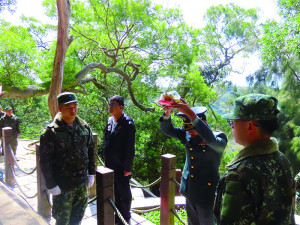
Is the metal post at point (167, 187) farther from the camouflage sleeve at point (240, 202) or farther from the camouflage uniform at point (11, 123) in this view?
the camouflage uniform at point (11, 123)

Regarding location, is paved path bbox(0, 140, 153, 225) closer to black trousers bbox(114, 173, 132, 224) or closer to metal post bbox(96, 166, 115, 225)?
black trousers bbox(114, 173, 132, 224)

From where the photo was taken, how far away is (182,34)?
35.4ft

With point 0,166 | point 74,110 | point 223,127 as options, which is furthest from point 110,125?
point 223,127

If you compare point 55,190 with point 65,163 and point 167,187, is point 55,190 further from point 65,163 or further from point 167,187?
point 167,187

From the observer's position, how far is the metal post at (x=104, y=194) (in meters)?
1.82

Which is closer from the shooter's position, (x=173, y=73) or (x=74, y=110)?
(x=74, y=110)

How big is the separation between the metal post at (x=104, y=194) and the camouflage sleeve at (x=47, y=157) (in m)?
0.70

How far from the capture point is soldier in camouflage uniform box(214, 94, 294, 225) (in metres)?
1.07

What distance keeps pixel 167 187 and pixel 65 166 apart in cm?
124

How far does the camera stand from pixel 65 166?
7.73 ft

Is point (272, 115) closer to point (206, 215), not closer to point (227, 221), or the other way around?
point (227, 221)

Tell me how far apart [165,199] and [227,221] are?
6.08 ft

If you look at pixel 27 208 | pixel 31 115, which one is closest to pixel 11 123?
pixel 27 208

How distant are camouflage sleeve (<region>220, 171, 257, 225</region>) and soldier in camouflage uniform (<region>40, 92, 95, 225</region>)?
176 centimetres
